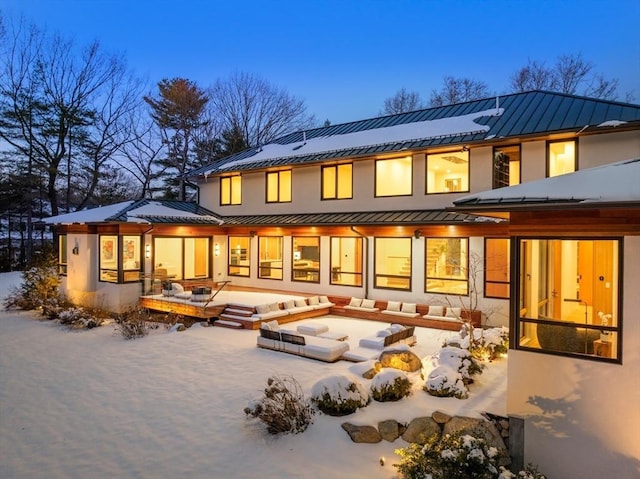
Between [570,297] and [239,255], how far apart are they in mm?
14981

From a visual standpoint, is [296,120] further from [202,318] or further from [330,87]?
[330,87]

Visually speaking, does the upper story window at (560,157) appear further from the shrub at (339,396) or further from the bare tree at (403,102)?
the bare tree at (403,102)

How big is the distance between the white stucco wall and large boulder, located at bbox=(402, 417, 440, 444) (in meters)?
1.15

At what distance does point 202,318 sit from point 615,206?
40.2 feet

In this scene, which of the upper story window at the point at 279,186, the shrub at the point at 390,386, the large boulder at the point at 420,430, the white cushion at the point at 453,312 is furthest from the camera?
the upper story window at the point at 279,186

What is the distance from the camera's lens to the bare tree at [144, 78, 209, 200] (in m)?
30.2

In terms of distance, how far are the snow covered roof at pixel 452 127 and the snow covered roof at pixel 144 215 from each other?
2.21 m

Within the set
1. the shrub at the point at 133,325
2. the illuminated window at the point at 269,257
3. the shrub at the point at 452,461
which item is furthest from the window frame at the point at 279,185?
the shrub at the point at 452,461

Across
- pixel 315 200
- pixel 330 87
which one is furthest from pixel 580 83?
pixel 330 87

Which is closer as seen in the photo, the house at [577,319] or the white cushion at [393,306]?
the house at [577,319]

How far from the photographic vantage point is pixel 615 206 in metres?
4.70

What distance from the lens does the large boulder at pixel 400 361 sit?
8656 millimetres

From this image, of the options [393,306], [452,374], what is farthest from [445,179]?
[452,374]

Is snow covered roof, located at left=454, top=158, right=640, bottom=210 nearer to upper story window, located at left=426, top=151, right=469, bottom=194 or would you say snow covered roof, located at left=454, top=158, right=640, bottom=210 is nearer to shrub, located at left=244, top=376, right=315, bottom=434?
shrub, located at left=244, top=376, right=315, bottom=434
